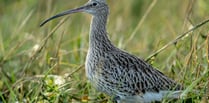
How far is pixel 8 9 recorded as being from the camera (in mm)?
13570

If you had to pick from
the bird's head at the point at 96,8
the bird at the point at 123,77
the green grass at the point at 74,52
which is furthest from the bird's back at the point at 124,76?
the bird's head at the point at 96,8

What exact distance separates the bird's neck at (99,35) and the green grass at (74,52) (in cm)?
30

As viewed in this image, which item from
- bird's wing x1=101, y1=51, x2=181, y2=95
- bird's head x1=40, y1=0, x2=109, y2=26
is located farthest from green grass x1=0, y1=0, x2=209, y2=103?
bird's head x1=40, y1=0, x2=109, y2=26

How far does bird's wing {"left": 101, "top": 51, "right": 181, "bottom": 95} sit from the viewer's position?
7918mm

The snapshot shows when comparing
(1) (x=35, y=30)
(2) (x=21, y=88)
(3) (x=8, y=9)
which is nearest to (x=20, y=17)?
(1) (x=35, y=30)

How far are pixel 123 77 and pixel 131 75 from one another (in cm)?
9

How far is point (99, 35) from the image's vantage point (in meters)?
8.33

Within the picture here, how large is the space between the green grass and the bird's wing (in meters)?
0.21

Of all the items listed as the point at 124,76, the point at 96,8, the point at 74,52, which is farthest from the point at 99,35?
the point at 74,52

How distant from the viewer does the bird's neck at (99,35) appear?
26.9ft

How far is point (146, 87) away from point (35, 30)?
3.91 m

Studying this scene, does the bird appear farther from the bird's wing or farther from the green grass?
the green grass

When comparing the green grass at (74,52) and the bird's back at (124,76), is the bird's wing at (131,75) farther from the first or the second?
the green grass at (74,52)

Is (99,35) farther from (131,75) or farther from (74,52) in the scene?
(74,52)
